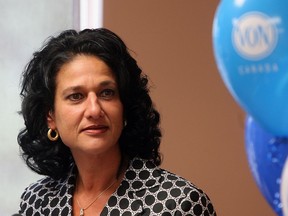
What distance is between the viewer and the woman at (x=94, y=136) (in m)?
1.82

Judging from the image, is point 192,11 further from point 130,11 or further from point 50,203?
point 50,203

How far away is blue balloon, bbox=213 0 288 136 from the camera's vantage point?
113 cm

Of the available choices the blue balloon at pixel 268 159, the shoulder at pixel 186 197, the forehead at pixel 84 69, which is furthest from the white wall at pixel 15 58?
the blue balloon at pixel 268 159

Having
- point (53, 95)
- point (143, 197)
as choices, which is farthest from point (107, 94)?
point (143, 197)

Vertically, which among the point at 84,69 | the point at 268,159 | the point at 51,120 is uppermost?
the point at 84,69

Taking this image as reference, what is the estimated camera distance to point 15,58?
2.88 m

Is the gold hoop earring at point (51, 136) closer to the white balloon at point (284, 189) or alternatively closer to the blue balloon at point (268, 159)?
the blue balloon at point (268, 159)

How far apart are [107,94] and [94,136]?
0.13 meters

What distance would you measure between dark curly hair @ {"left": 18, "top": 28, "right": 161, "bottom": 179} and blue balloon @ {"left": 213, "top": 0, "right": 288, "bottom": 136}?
0.74 metres

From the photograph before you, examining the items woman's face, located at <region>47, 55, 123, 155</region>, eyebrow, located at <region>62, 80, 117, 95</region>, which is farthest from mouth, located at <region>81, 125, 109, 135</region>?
eyebrow, located at <region>62, 80, 117, 95</region>

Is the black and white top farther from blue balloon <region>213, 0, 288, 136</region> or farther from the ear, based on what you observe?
blue balloon <region>213, 0, 288, 136</region>

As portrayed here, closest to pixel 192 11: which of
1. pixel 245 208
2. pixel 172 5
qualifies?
pixel 172 5

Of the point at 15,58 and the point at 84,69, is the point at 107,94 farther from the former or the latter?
the point at 15,58

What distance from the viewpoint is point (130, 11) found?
2783 mm
